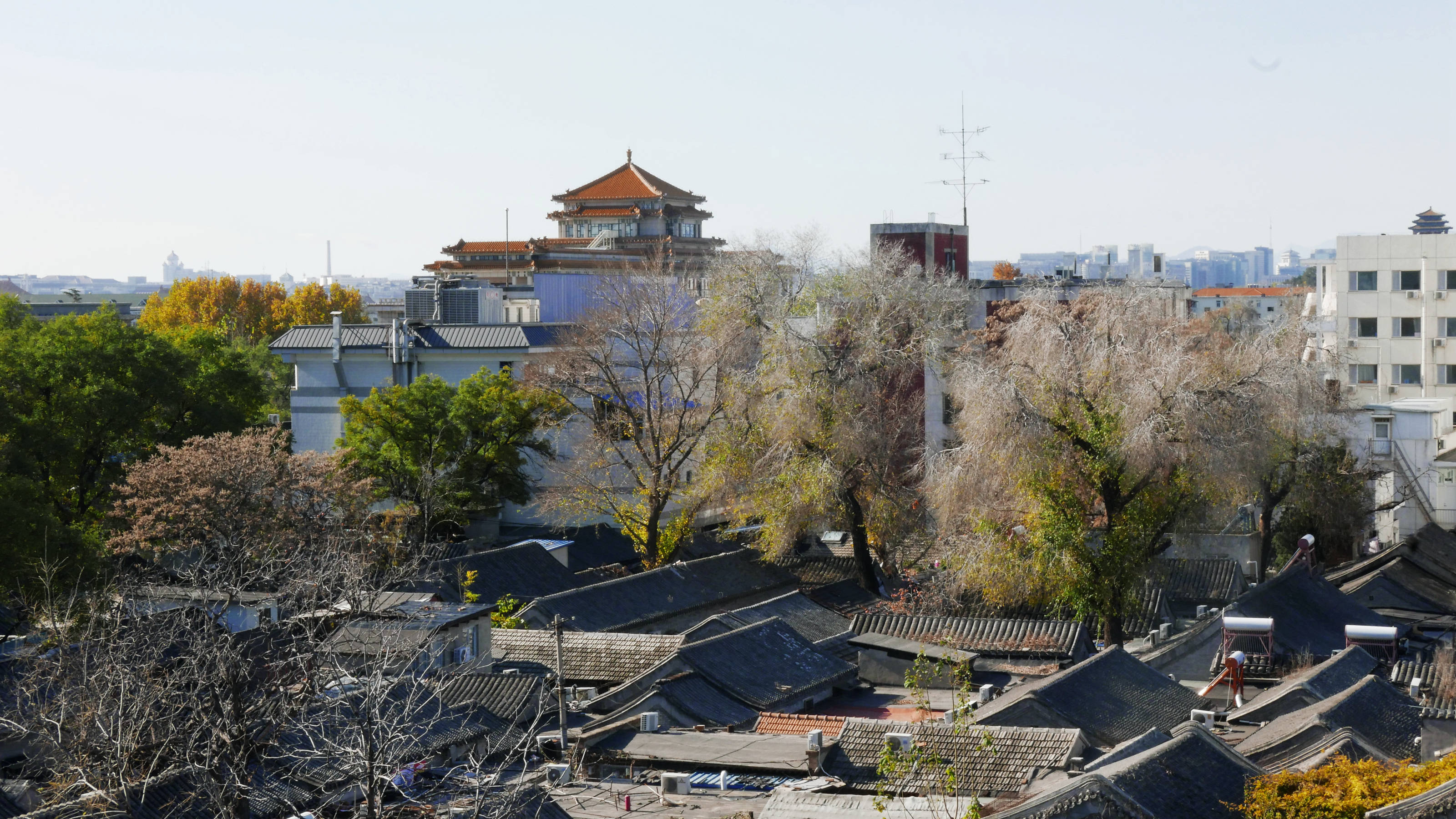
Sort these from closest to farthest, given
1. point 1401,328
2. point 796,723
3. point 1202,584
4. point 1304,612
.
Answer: point 796,723 < point 1304,612 < point 1202,584 < point 1401,328

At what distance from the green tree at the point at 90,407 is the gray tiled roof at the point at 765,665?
12.1 m

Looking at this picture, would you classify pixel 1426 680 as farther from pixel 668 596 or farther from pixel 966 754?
pixel 668 596

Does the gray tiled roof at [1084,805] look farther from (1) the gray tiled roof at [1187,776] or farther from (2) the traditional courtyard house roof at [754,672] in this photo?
(2) the traditional courtyard house roof at [754,672]

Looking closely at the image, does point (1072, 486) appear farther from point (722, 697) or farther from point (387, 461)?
point (387, 461)

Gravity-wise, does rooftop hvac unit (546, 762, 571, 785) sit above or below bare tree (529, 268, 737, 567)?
below

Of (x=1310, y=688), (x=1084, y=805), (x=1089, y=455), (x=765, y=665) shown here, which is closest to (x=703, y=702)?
(x=765, y=665)

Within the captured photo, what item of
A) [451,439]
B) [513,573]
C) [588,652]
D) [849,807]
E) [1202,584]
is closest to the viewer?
[849,807]

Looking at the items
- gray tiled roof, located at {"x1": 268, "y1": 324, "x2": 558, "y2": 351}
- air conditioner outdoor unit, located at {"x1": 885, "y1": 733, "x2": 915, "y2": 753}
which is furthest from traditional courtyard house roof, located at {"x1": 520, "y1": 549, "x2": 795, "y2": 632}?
gray tiled roof, located at {"x1": 268, "y1": 324, "x2": 558, "y2": 351}

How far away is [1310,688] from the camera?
22.6m

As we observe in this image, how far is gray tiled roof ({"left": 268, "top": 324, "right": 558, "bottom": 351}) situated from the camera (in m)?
45.7

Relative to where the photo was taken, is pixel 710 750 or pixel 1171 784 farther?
pixel 710 750

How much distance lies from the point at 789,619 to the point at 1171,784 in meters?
16.1

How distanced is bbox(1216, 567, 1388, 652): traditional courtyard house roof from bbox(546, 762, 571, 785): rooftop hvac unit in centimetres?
1329

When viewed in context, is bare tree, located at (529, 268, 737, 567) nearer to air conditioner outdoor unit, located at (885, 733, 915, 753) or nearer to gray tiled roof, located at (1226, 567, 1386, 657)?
gray tiled roof, located at (1226, 567, 1386, 657)
